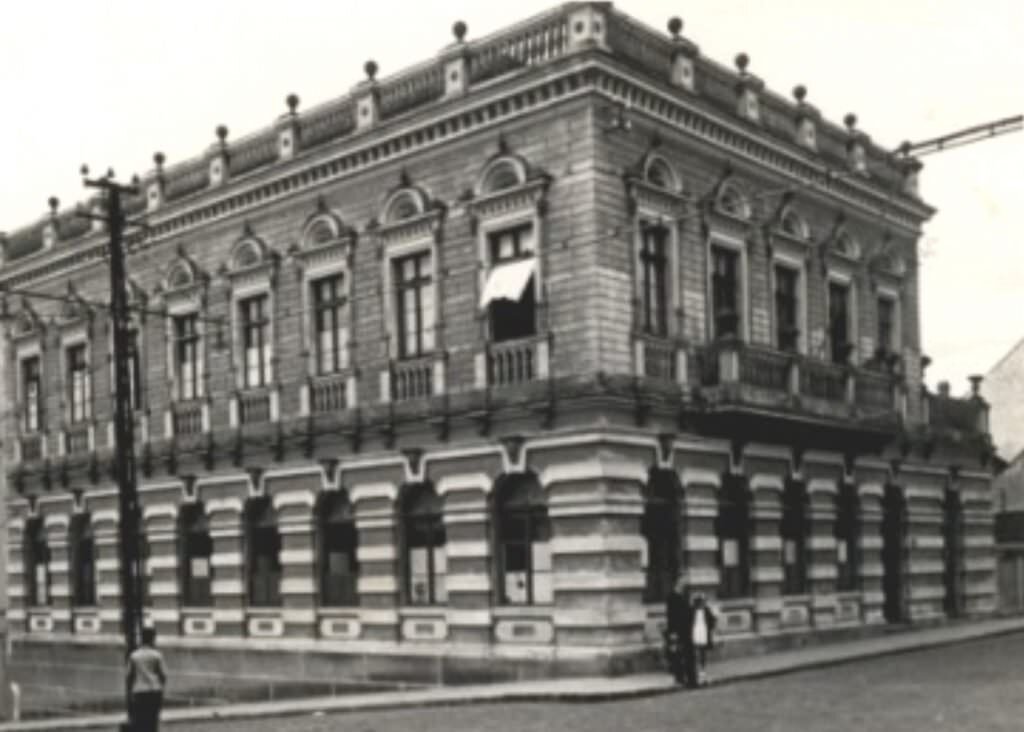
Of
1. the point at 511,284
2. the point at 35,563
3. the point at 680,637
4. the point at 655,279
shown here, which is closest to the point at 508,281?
the point at 511,284

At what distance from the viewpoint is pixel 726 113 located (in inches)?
1012

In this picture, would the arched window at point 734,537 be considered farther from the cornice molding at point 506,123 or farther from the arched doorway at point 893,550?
the arched doorway at point 893,550

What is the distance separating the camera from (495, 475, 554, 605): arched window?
76.9 ft

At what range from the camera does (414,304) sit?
26.0m

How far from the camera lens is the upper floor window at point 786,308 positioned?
90.1ft

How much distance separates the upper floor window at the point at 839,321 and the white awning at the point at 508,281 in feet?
26.2

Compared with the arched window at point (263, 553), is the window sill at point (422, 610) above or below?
below

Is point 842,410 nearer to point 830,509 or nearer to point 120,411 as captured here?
point 830,509

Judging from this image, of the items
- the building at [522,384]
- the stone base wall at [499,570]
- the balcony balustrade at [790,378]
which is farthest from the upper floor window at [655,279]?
the stone base wall at [499,570]

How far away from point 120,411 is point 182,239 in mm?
11300

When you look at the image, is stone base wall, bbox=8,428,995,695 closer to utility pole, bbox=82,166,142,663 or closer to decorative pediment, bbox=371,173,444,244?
decorative pediment, bbox=371,173,444,244

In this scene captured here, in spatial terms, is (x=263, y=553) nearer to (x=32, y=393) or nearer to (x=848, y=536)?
(x=32, y=393)

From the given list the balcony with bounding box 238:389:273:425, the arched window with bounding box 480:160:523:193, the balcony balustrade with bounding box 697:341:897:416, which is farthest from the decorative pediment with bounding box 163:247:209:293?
the balcony balustrade with bounding box 697:341:897:416

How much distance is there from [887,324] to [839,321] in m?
2.40
